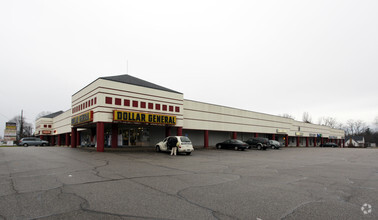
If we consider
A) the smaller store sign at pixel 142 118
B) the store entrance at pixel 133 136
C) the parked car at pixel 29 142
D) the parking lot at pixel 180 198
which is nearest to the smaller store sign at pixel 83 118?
the smaller store sign at pixel 142 118

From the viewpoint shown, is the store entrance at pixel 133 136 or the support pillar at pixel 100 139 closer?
the support pillar at pixel 100 139

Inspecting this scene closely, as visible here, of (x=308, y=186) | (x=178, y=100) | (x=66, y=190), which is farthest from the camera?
(x=178, y=100)

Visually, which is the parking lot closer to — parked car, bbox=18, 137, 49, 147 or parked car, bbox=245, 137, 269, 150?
parked car, bbox=245, 137, 269, 150

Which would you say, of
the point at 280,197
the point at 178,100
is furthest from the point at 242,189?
the point at 178,100

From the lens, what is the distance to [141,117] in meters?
25.4

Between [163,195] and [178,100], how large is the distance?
79.5 ft

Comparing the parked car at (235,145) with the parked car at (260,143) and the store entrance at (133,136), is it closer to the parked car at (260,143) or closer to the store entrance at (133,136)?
the parked car at (260,143)

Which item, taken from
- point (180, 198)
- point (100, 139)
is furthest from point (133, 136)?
point (180, 198)

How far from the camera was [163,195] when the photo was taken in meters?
6.17

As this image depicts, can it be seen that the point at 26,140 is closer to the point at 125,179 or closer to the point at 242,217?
the point at 125,179

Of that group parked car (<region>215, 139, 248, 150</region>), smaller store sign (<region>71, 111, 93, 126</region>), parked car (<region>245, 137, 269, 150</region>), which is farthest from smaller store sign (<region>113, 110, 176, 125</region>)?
parked car (<region>245, 137, 269, 150</region>)

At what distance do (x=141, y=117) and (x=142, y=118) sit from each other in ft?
0.54

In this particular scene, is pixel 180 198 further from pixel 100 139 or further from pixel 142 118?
pixel 142 118

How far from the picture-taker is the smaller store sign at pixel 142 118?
2385 cm
